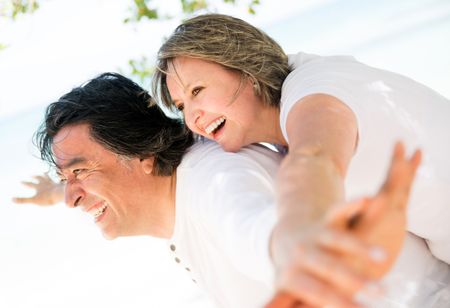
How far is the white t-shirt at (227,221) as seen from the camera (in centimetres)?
151

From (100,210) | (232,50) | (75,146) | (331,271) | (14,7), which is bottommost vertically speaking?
(100,210)

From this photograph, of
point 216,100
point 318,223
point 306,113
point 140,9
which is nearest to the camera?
point 318,223

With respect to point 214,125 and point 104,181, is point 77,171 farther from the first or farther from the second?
point 214,125

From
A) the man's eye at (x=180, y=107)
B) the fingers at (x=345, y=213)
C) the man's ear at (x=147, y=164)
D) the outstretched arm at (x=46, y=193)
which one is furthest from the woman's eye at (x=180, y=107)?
the fingers at (x=345, y=213)

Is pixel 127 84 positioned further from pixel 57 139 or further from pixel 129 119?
pixel 57 139

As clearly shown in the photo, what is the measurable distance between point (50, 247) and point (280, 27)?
43.2ft

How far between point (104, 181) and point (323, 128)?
144cm

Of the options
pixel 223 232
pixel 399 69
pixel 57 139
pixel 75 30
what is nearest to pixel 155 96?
pixel 57 139

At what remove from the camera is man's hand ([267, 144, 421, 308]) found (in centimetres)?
103

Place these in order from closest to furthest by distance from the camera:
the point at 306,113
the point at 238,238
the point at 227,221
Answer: the point at 238,238 → the point at 227,221 → the point at 306,113

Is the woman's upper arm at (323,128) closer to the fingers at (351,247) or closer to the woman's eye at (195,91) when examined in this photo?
the fingers at (351,247)

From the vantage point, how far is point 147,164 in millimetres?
2902

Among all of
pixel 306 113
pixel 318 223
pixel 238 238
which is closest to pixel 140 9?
pixel 306 113

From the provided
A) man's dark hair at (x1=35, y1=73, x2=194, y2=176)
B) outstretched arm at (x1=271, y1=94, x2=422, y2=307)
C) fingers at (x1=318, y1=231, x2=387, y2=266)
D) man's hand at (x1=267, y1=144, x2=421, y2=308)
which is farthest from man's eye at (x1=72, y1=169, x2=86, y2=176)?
fingers at (x1=318, y1=231, x2=387, y2=266)
